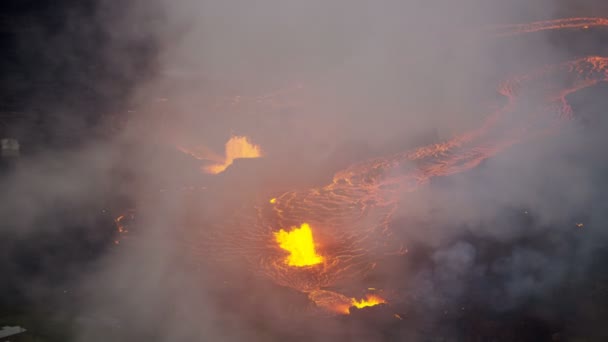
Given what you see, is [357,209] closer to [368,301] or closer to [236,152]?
[368,301]

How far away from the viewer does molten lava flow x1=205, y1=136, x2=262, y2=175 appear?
30.5ft

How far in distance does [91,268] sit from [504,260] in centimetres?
612

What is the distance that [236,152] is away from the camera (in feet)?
31.8

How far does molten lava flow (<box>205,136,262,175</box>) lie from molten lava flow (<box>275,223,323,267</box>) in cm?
208

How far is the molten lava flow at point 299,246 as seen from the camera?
7.47 meters

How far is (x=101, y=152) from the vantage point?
9.23 metres

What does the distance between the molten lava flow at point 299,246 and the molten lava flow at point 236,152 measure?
2082 mm

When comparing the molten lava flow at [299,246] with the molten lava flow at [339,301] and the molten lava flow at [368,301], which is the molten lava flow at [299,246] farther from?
the molten lava flow at [368,301]

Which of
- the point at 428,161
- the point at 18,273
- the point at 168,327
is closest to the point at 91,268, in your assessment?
the point at 18,273

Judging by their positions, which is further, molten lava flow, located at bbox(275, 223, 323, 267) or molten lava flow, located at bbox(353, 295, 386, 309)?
molten lava flow, located at bbox(275, 223, 323, 267)

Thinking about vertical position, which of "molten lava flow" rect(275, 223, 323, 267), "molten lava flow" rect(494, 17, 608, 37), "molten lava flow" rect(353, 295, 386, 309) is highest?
"molten lava flow" rect(494, 17, 608, 37)

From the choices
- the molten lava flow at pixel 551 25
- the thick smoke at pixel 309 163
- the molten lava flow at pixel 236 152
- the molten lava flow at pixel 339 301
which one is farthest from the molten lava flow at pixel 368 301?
the molten lava flow at pixel 551 25

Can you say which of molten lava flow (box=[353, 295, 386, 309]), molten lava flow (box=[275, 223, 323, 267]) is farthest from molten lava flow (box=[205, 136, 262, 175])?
molten lava flow (box=[353, 295, 386, 309])

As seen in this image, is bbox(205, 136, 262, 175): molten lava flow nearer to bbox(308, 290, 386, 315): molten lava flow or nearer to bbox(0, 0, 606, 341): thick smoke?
bbox(0, 0, 606, 341): thick smoke
